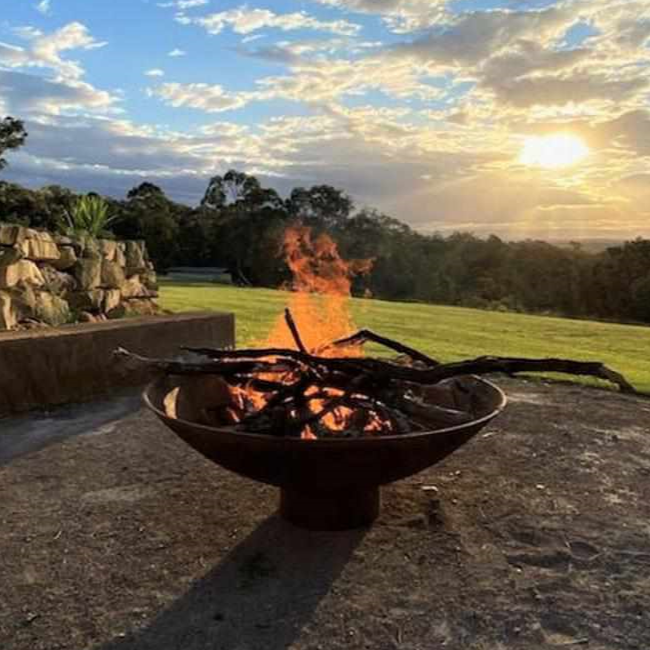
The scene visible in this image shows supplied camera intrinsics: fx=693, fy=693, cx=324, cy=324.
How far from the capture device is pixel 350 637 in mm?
2189

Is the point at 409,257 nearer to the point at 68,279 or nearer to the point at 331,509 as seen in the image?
the point at 68,279

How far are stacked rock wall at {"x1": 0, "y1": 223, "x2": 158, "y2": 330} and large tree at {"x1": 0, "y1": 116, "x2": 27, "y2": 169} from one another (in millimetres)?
3311

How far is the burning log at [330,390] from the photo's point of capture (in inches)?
111

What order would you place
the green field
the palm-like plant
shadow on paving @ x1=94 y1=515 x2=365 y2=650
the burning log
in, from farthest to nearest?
the green field, the palm-like plant, the burning log, shadow on paving @ x1=94 y1=515 x2=365 y2=650

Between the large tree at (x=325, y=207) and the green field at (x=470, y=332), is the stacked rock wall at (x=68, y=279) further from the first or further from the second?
the large tree at (x=325, y=207)

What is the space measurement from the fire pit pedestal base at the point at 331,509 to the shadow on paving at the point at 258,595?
0.04 m

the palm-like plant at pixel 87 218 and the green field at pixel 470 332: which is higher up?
the palm-like plant at pixel 87 218

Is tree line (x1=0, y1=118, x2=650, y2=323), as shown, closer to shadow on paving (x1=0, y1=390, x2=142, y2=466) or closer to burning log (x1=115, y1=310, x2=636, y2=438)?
shadow on paving (x1=0, y1=390, x2=142, y2=466)

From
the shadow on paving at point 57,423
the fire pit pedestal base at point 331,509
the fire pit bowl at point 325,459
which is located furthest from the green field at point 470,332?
the fire pit bowl at point 325,459

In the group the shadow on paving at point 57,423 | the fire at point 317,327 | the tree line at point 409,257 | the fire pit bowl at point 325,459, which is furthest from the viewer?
the tree line at point 409,257

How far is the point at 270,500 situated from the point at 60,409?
2.37 meters

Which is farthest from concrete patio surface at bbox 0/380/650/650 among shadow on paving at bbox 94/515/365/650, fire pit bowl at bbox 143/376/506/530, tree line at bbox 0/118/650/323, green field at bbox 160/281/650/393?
tree line at bbox 0/118/650/323

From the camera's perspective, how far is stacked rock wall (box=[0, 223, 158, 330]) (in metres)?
6.19

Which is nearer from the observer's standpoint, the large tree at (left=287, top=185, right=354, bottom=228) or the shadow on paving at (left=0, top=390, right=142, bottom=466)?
the shadow on paving at (left=0, top=390, right=142, bottom=466)
